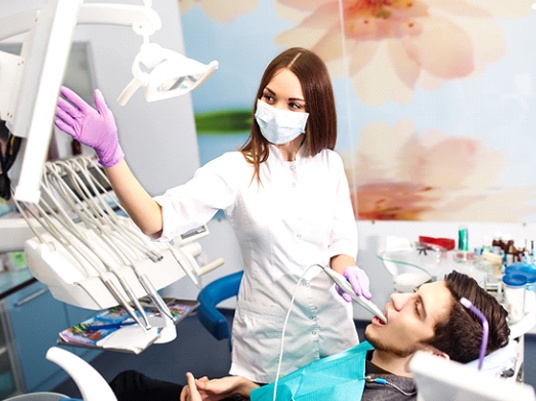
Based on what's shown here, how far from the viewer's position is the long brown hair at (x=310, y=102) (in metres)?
1.51

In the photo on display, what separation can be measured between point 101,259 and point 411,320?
2.79ft

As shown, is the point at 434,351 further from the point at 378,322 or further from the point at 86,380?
the point at 86,380

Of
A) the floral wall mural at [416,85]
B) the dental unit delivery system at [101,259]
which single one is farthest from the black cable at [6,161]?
the floral wall mural at [416,85]

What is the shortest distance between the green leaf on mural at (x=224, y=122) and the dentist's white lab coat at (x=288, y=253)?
1.45 meters

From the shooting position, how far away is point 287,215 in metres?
1.60

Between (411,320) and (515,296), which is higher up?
(411,320)

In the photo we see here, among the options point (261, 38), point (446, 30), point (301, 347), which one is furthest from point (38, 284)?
point (446, 30)

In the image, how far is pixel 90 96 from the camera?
3.32 metres

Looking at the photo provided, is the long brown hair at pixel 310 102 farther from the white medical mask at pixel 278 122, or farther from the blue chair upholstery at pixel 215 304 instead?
the blue chair upholstery at pixel 215 304

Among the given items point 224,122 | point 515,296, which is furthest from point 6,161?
point 224,122

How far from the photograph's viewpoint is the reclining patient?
1.33 m

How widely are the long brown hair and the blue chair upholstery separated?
2.46 ft

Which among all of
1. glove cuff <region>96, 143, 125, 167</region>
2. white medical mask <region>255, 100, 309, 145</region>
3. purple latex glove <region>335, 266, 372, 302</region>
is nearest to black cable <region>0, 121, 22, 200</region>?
glove cuff <region>96, 143, 125, 167</region>

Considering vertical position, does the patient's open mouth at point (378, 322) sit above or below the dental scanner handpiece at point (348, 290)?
below
